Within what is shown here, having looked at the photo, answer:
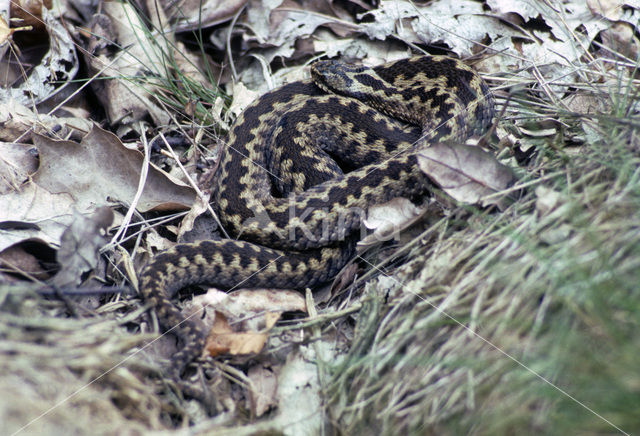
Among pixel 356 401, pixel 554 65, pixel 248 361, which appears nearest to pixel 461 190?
pixel 356 401

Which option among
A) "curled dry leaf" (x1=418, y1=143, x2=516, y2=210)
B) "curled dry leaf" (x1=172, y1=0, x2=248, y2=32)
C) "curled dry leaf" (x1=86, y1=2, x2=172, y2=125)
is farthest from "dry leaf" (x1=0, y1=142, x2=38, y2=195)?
"curled dry leaf" (x1=418, y1=143, x2=516, y2=210)

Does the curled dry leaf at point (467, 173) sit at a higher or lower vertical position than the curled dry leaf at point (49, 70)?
lower

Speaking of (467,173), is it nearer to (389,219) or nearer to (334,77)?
(389,219)

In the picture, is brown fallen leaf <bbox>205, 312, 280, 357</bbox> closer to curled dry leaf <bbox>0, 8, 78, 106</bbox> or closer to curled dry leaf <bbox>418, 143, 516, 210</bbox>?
curled dry leaf <bbox>418, 143, 516, 210</bbox>

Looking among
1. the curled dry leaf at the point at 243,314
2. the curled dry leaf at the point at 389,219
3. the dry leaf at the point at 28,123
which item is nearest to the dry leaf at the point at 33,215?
the dry leaf at the point at 28,123

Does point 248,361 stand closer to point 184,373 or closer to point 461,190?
point 184,373

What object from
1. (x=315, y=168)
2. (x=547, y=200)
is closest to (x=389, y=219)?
(x=315, y=168)

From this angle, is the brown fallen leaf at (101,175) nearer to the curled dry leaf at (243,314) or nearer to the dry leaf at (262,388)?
the curled dry leaf at (243,314)
